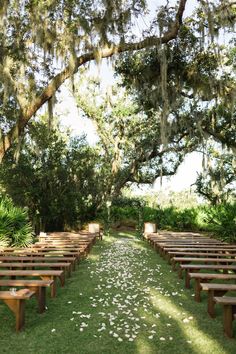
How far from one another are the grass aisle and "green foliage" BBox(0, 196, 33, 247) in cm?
416

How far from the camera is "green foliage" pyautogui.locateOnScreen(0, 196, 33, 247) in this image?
10809 millimetres

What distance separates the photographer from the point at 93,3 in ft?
34.8

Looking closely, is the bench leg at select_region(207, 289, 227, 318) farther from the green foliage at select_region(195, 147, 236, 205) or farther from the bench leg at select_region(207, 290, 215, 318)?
the green foliage at select_region(195, 147, 236, 205)

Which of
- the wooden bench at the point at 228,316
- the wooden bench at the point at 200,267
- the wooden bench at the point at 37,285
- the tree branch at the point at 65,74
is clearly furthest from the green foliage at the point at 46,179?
the wooden bench at the point at 228,316

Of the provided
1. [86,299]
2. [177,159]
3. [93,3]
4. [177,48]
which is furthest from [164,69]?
[177,159]

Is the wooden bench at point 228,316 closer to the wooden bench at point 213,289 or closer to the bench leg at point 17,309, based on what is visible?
the wooden bench at point 213,289

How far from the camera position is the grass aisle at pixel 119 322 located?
397 cm

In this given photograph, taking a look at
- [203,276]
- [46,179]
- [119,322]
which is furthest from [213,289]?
[46,179]

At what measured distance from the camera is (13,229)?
11477mm

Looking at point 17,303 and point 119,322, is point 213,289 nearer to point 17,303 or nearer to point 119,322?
point 119,322

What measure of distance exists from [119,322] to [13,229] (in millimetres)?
7506

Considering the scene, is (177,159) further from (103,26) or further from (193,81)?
(103,26)

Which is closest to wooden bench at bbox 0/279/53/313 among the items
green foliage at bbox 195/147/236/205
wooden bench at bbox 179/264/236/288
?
→ wooden bench at bbox 179/264/236/288

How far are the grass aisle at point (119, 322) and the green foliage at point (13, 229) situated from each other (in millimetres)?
4161
